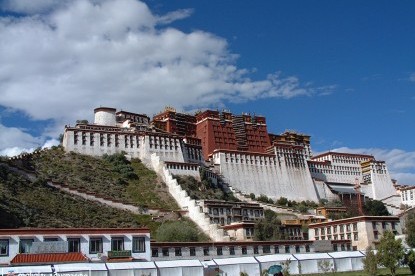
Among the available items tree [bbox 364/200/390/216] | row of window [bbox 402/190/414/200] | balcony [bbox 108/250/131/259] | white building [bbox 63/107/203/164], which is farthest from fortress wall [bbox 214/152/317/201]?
balcony [bbox 108/250/131/259]

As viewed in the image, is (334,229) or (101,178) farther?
(101,178)

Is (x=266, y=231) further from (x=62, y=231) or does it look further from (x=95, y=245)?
(x=62, y=231)

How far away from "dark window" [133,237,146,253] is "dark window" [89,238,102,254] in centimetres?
262

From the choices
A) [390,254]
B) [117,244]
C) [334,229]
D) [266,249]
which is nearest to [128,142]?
[334,229]

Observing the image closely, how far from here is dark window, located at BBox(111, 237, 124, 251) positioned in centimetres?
4009

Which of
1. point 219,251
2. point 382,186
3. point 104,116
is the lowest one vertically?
point 219,251

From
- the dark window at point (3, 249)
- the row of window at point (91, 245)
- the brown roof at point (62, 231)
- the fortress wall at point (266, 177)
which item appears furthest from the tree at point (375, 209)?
the dark window at point (3, 249)

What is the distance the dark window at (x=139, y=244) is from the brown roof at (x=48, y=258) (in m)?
4.44

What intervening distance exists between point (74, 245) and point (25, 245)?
11.1 feet

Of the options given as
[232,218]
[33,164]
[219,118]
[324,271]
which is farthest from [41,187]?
[219,118]

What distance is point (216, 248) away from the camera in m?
47.6

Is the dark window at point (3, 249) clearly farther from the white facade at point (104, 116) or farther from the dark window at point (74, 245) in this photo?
the white facade at point (104, 116)

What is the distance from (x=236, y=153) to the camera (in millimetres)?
96938

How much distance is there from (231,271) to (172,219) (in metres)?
24.2
